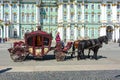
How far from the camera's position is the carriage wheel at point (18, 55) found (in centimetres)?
1959

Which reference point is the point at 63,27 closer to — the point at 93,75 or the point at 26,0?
the point at 26,0

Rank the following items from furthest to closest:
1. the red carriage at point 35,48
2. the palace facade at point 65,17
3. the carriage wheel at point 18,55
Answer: the palace facade at point 65,17 → the red carriage at point 35,48 → the carriage wheel at point 18,55

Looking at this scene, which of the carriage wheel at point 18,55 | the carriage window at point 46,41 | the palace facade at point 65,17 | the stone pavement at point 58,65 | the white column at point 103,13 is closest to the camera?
the stone pavement at point 58,65

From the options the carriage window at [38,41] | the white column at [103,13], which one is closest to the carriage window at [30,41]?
the carriage window at [38,41]

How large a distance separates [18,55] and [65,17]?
6654cm

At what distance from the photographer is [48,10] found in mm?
90688

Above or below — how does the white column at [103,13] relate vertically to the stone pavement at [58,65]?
above

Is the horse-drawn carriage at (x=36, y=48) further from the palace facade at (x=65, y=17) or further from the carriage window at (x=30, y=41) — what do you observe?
the palace facade at (x=65, y=17)

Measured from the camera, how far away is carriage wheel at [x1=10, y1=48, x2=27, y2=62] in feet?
64.3

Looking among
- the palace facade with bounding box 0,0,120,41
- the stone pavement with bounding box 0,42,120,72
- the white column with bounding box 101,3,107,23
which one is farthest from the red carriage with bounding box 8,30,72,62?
the white column with bounding box 101,3,107,23

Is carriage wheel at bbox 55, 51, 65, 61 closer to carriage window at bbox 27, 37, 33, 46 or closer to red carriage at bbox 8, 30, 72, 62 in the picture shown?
red carriage at bbox 8, 30, 72, 62

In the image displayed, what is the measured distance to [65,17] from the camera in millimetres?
85625

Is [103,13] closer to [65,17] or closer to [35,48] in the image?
[65,17]

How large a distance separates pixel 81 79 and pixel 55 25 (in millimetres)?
78757
